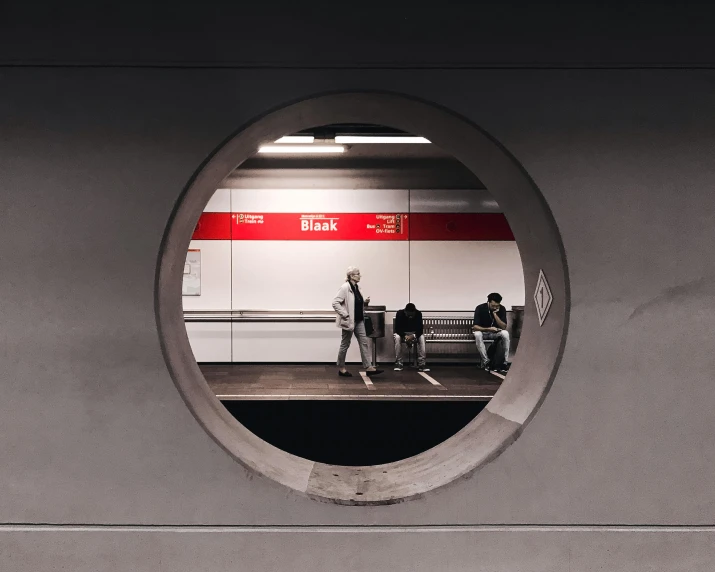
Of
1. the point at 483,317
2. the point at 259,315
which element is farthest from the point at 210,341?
the point at 483,317

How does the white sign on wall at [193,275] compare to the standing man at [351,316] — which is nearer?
the standing man at [351,316]

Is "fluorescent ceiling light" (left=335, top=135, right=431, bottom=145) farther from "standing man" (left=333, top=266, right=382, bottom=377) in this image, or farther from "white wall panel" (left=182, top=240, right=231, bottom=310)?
"white wall panel" (left=182, top=240, right=231, bottom=310)

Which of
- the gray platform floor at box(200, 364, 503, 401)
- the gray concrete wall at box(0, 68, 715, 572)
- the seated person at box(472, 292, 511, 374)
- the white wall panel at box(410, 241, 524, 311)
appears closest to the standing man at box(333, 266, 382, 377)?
the gray platform floor at box(200, 364, 503, 401)

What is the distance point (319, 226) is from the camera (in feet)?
31.5

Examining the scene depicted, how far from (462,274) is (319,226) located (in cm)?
281

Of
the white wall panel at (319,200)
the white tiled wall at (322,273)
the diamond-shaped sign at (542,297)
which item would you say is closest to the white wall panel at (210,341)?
the white tiled wall at (322,273)

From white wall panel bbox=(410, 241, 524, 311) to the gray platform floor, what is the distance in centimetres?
128

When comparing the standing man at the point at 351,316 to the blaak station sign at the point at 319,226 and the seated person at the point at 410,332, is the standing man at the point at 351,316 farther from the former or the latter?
the blaak station sign at the point at 319,226

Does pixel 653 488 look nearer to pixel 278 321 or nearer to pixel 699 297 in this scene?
pixel 699 297

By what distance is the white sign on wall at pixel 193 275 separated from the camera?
9.45m

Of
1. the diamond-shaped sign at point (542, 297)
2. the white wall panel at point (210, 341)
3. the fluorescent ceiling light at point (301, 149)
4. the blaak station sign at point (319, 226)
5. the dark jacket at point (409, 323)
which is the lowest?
the white wall panel at point (210, 341)

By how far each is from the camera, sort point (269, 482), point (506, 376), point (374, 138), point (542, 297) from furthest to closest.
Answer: point (374, 138) < point (506, 376) < point (542, 297) < point (269, 482)

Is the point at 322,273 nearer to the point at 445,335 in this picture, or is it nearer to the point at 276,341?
the point at 276,341

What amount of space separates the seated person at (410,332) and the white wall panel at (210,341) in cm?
306
